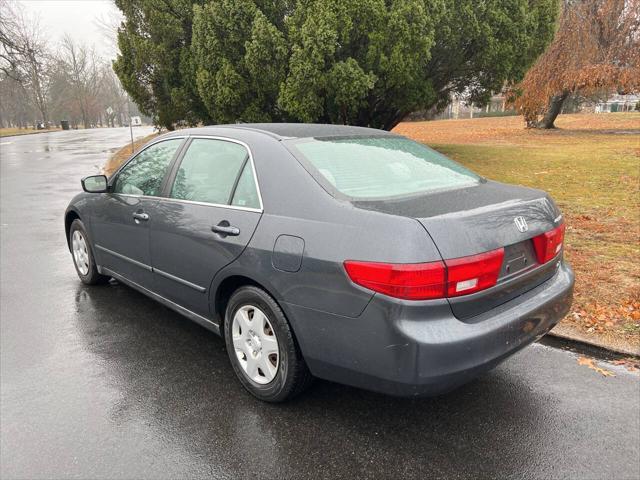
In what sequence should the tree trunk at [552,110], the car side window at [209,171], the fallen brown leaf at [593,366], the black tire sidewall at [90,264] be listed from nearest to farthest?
the car side window at [209,171], the fallen brown leaf at [593,366], the black tire sidewall at [90,264], the tree trunk at [552,110]

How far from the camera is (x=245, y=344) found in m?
2.99

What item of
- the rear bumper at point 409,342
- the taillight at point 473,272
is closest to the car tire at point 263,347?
the rear bumper at point 409,342

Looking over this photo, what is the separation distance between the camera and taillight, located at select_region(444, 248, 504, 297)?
2250 mm

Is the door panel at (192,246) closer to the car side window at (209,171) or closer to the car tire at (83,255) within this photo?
the car side window at (209,171)

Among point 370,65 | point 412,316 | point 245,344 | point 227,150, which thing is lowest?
point 245,344

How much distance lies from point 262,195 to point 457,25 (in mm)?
10344

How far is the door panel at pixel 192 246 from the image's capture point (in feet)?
9.52

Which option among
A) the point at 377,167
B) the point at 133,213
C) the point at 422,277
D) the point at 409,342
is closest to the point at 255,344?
the point at 409,342

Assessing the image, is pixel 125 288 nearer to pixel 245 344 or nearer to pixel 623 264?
pixel 245 344

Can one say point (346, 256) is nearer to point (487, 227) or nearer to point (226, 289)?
point (487, 227)

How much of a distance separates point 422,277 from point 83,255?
3915 mm

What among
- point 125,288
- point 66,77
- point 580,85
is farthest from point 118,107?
point 125,288

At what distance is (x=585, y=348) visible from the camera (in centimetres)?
360

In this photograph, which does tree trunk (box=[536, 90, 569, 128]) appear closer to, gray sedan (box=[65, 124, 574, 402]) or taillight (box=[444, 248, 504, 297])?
gray sedan (box=[65, 124, 574, 402])
